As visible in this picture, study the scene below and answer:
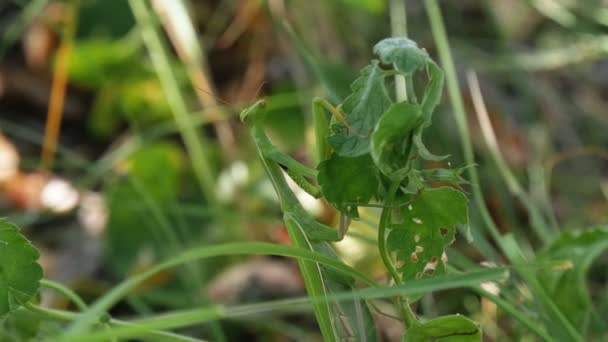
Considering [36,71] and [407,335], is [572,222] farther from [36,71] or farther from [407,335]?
[36,71]

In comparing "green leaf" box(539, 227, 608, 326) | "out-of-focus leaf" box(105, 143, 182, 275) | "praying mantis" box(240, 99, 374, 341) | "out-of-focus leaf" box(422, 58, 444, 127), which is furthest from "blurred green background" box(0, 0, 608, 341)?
"out-of-focus leaf" box(422, 58, 444, 127)

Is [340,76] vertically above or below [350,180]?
above

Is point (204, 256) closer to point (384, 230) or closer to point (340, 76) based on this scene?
point (384, 230)

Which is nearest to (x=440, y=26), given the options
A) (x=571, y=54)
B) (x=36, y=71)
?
(x=571, y=54)

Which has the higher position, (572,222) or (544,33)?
(544,33)

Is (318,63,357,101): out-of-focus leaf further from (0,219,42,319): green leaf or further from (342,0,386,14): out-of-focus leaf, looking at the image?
(0,219,42,319): green leaf

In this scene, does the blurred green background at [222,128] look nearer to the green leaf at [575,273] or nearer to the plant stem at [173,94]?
the plant stem at [173,94]

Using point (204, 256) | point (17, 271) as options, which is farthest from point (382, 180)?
point (17, 271)
